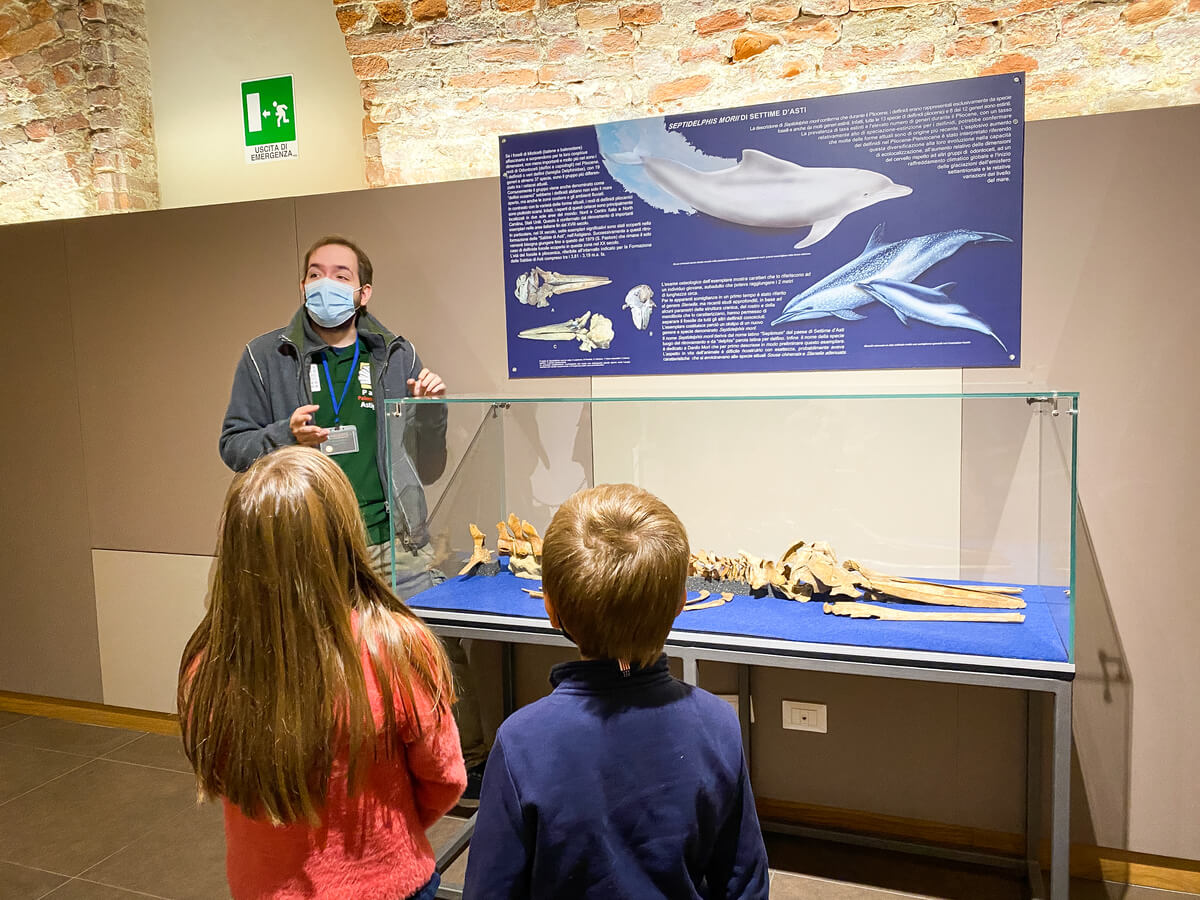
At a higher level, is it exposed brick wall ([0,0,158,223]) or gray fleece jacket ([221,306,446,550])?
exposed brick wall ([0,0,158,223])

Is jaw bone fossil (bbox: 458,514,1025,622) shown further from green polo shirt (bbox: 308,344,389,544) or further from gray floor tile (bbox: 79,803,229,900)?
gray floor tile (bbox: 79,803,229,900)

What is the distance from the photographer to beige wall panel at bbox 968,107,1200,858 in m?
2.50

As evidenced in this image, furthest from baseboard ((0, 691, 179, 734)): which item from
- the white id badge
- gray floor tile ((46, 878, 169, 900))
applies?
the white id badge

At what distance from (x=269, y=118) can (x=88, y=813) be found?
9.97 feet

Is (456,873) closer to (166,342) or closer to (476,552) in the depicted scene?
(476,552)

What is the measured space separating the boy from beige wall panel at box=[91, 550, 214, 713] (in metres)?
3.01

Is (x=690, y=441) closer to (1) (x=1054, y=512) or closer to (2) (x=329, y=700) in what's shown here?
(1) (x=1054, y=512)

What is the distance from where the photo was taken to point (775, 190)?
9.30 feet

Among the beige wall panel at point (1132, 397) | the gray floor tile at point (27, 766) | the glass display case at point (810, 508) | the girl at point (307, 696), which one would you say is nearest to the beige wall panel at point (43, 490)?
the gray floor tile at point (27, 766)

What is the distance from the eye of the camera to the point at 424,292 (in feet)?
10.9

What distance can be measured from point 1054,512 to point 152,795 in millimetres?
3318

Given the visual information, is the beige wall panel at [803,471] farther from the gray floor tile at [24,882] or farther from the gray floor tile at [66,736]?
the gray floor tile at [66,736]

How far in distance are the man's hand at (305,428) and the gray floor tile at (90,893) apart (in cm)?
150

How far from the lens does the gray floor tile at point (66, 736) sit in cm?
387
